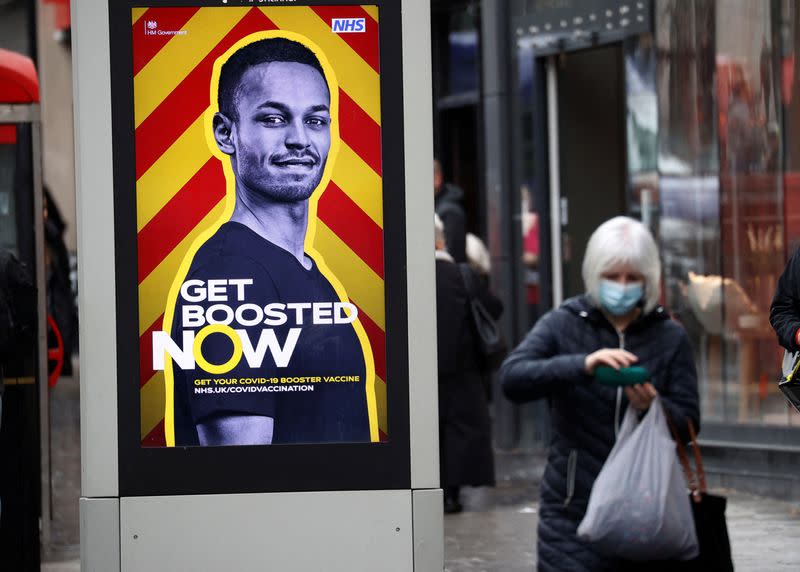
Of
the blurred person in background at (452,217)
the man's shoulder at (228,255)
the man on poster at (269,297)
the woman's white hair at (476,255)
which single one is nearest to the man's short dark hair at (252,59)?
the man on poster at (269,297)

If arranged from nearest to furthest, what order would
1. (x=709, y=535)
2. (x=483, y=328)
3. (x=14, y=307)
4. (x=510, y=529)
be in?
(x=709, y=535), (x=14, y=307), (x=510, y=529), (x=483, y=328)

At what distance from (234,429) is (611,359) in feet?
4.33

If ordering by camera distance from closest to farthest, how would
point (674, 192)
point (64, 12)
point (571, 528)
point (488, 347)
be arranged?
point (571, 528), point (488, 347), point (674, 192), point (64, 12)

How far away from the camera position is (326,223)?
4305 millimetres

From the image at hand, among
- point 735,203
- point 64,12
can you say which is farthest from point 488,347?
point 64,12

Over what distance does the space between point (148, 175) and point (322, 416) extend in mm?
753

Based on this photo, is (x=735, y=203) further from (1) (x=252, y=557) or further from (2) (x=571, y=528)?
(1) (x=252, y=557)

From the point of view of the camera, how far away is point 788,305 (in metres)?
5.88

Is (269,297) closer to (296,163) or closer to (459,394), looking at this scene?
(296,163)

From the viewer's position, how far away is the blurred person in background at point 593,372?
522 centimetres

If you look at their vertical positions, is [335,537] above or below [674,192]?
below

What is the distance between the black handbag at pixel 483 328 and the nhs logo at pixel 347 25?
638 cm

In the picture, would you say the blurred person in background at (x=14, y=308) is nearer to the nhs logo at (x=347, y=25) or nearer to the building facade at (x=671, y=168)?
the nhs logo at (x=347, y=25)

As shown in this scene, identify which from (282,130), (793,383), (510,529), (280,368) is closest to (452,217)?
(510,529)
